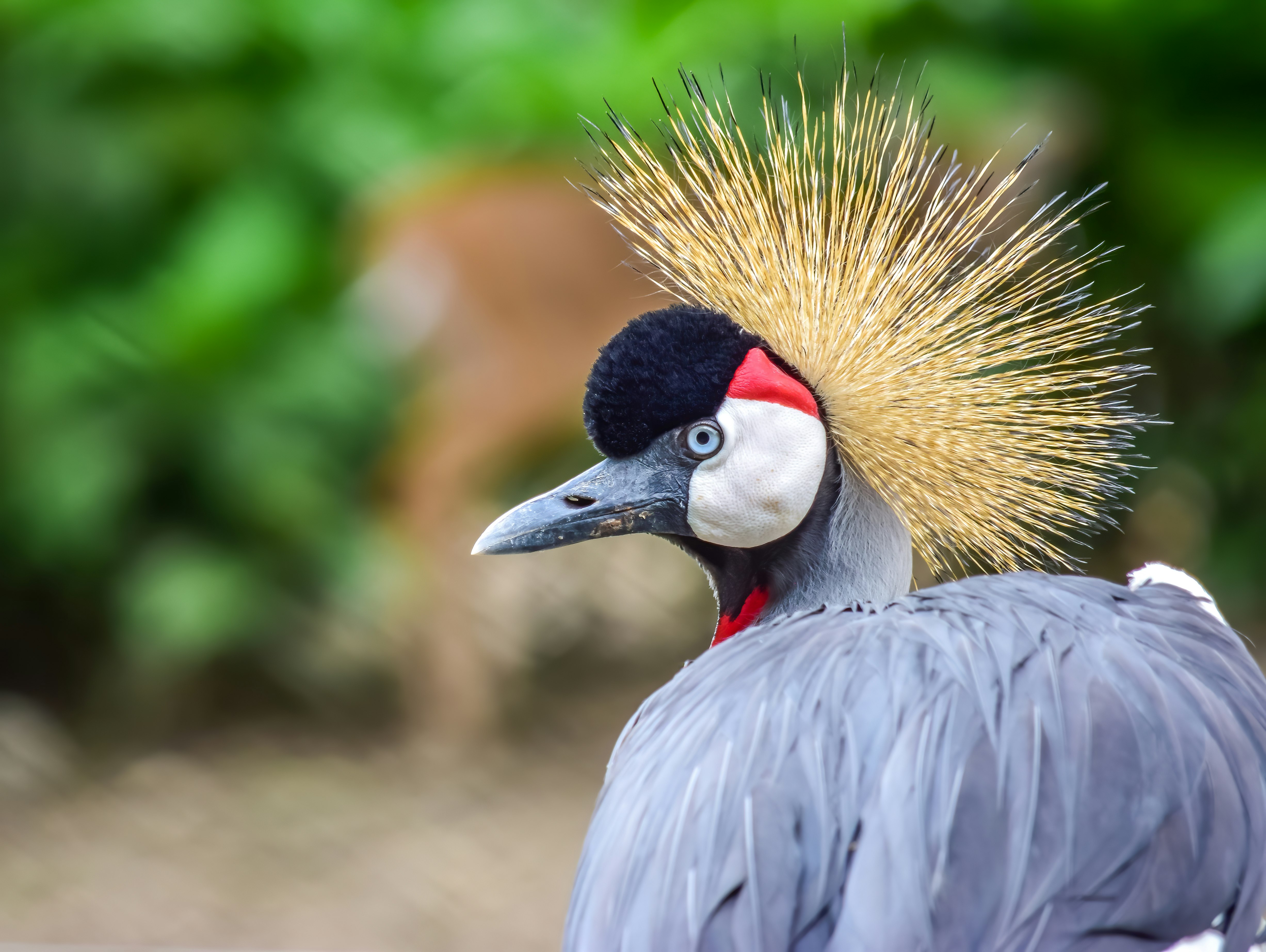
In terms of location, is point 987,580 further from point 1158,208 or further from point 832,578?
point 1158,208

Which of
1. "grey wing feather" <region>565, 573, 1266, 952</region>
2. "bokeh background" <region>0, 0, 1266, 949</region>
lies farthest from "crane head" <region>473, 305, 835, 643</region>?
"bokeh background" <region>0, 0, 1266, 949</region>

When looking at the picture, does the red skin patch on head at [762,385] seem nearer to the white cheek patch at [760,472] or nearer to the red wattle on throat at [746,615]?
the white cheek patch at [760,472]

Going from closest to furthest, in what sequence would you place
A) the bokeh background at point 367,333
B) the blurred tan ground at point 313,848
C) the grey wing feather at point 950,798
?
the grey wing feather at point 950,798 < the blurred tan ground at point 313,848 < the bokeh background at point 367,333

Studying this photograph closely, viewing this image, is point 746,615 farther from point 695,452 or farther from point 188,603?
point 188,603

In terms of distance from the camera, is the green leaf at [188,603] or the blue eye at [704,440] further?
the green leaf at [188,603]

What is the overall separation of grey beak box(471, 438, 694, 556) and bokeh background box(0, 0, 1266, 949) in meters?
1.18

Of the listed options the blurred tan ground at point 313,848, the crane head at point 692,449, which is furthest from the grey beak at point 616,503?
the blurred tan ground at point 313,848

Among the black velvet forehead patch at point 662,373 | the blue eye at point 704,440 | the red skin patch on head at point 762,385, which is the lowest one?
the blue eye at point 704,440

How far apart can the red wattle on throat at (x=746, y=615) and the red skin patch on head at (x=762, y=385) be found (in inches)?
5.7

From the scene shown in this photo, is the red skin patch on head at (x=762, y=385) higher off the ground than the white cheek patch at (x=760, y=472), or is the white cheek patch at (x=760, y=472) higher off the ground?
the red skin patch on head at (x=762, y=385)

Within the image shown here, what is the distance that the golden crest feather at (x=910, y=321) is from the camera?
0.89m

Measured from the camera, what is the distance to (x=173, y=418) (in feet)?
7.24

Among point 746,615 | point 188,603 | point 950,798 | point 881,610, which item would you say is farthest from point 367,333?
point 950,798

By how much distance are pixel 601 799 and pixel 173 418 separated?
162 cm
